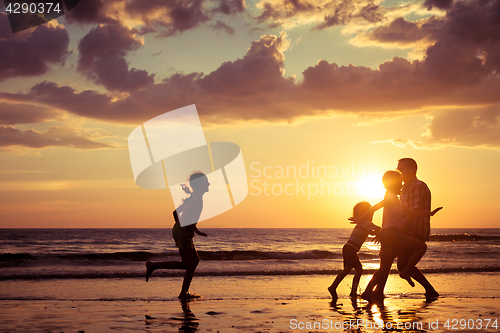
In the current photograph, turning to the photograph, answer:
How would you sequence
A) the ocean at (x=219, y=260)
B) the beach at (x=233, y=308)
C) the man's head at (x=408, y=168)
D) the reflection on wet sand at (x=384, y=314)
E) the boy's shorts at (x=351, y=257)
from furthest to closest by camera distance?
the ocean at (x=219, y=260) → the boy's shorts at (x=351, y=257) → the man's head at (x=408, y=168) → the beach at (x=233, y=308) → the reflection on wet sand at (x=384, y=314)

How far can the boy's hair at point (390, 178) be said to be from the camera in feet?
19.2

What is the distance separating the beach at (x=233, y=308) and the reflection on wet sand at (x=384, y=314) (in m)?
0.01

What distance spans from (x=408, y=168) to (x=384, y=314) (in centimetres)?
219

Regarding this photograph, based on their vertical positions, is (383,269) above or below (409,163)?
below

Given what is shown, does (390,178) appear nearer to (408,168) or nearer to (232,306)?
(408,168)

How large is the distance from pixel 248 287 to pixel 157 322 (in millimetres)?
4954

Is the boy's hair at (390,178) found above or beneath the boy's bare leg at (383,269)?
above

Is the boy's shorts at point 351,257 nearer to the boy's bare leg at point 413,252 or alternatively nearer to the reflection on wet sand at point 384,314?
the reflection on wet sand at point 384,314

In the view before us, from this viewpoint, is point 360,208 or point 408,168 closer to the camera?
point 408,168

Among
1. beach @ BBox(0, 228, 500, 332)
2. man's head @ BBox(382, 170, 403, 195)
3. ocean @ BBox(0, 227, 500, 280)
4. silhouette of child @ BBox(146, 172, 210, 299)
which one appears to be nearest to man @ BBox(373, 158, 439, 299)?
man's head @ BBox(382, 170, 403, 195)

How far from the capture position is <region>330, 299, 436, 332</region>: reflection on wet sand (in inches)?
183

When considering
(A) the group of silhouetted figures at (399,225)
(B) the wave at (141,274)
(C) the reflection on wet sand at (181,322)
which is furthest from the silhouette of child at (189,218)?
(B) the wave at (141,274)

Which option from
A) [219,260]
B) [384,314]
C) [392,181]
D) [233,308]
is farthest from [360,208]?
[219,260]

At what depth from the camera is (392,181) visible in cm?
586
